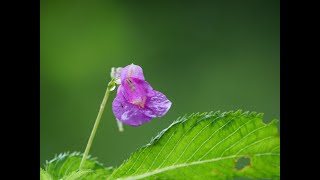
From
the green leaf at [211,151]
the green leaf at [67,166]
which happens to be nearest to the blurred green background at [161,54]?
the green leaf at [67,166]

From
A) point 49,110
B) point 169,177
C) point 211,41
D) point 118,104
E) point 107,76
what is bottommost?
point 169,177

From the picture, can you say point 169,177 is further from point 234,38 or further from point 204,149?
point 234,38

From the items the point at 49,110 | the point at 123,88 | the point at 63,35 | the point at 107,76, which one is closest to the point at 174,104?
the point at 107,76

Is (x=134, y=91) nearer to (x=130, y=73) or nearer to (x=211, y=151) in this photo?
(x=130, y=73)

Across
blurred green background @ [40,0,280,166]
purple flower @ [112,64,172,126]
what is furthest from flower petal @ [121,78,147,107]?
blurred green background @ [40,0,280,166]

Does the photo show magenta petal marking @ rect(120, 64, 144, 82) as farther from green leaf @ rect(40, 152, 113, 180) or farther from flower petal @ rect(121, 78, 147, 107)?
green leaf @ rect(40, 152, 113, 180)

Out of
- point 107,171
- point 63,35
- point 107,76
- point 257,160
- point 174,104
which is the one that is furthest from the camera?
point 63,35
